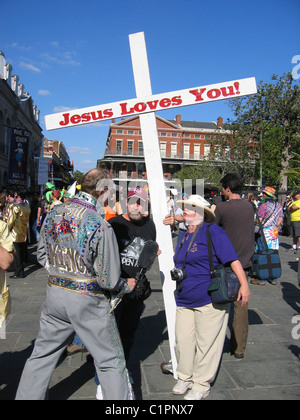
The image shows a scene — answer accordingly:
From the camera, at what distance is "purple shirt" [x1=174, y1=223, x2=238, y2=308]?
2.86 m

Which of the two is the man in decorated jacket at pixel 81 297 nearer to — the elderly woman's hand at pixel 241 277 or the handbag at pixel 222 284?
the handbag at pixel 222 284

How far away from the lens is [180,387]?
294 centimetres

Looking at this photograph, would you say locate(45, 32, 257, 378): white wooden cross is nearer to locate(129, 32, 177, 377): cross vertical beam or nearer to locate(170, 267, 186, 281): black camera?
locate(129, 32, 177, 377): cross vertical beam

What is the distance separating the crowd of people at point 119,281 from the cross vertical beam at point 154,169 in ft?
0.31

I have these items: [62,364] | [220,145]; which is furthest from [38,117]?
[62,364]

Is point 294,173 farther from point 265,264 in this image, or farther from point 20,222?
point 265,264

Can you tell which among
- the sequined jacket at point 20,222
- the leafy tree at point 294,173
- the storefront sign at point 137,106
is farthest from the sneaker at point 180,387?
the leafy tree at point 294,173

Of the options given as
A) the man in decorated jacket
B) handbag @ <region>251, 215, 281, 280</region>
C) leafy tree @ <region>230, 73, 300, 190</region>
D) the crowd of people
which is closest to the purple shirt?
the crowd of people

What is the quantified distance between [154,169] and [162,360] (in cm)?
200

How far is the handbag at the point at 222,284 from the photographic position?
9.05 ft

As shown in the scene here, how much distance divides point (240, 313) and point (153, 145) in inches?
77.9

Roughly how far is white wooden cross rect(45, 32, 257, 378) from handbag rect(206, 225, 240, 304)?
0.38 metres

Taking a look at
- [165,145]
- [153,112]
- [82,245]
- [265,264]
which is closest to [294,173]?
[265,264]

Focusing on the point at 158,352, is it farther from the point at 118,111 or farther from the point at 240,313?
the point at 118,111
